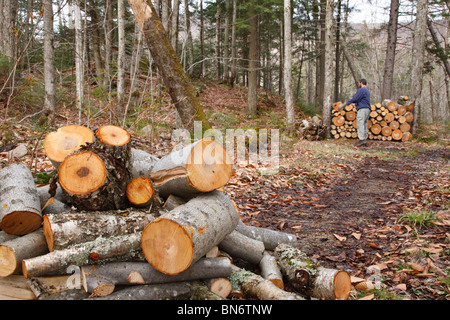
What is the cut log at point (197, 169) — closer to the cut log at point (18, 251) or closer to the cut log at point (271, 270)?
the cut log at point (271, 270)

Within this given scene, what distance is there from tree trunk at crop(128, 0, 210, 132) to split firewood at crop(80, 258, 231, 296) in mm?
4100

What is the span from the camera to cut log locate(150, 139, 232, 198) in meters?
2.58

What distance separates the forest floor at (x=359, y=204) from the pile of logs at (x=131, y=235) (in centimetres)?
63

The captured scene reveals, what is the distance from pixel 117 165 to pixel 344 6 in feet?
73.6

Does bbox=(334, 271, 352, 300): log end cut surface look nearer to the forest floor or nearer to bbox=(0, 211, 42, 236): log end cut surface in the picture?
the forest floor

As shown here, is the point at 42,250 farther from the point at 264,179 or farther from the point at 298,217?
the point at 264,179

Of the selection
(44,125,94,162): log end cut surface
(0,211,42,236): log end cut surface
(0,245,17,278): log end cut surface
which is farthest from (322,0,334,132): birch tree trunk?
(0,245,17,278): log end cut surface

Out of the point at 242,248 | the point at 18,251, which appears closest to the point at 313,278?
the point at 242,248

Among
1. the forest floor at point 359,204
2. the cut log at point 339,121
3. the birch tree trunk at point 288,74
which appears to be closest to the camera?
the forest floor at point 359,204

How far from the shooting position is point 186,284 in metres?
2.22

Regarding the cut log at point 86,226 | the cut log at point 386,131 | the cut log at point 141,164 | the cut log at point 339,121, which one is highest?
the cut log at point 339,121

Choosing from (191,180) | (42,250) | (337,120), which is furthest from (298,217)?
(337,120)

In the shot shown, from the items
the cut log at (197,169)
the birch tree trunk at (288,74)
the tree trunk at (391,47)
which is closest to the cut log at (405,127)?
the tree trunk at (391,47)

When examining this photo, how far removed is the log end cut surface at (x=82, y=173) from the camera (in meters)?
2.36
